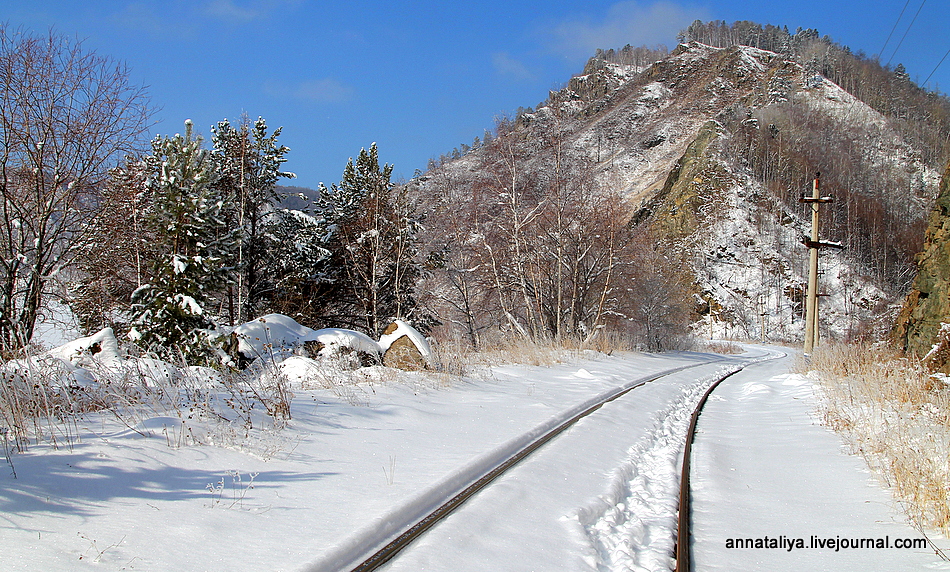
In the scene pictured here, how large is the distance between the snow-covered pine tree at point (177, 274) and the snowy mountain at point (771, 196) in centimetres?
1349

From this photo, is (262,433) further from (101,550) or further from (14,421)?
(101,550)

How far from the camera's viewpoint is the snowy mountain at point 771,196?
65.9 metres

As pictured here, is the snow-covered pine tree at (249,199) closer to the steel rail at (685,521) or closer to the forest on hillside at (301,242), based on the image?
the forest on hillside at (301,242)

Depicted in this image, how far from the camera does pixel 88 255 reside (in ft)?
35.4

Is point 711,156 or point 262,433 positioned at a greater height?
point 711,156

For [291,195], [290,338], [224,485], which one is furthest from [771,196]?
[224,485]

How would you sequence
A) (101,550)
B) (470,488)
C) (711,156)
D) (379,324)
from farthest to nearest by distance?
(711,156) → (379,324) → (470,488) → (101,550)

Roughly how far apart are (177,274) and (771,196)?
81991 mm

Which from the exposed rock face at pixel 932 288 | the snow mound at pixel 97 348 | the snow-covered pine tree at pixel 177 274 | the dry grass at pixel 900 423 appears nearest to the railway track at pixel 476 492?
the dry grass at pixel 900 423

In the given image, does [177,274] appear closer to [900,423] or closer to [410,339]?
[410,339]

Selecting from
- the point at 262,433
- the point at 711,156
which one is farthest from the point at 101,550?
the point at 711,156

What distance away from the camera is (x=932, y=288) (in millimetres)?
9406

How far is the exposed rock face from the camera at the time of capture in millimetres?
9062

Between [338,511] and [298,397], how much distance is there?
12.8 feet
